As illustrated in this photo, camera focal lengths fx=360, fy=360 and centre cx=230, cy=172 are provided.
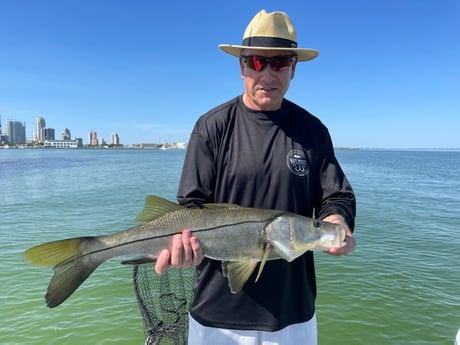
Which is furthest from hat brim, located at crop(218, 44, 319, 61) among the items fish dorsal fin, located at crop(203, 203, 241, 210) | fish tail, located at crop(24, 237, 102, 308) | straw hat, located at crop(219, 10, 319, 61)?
fish tail, located at crop(24, 237, 102, 308)

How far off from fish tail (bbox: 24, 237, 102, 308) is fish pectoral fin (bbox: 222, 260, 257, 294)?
3.39ft

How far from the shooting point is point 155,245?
2.81 metres

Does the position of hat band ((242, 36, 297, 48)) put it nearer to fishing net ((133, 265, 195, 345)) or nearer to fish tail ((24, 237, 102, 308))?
fish tail ((24, 237, 102, 308))

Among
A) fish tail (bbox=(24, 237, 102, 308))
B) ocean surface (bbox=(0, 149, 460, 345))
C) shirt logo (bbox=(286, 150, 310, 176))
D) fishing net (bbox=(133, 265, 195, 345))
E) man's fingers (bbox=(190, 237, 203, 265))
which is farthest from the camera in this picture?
ocean surface (bbox=(0, 149, 460, 345))

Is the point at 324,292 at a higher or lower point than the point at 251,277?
lower

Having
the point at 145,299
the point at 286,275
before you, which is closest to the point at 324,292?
the point at 145,299

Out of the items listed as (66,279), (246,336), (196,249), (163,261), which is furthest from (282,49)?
(66,279)

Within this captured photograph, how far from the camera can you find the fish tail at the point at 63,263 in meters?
2.62

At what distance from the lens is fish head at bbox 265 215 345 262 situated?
276cm

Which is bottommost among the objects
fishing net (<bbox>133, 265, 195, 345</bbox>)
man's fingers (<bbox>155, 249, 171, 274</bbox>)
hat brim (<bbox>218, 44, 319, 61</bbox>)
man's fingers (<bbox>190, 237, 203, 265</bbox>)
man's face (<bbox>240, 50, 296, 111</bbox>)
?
fishing net (<bbox>133, 265, 195, 345</bbox>)

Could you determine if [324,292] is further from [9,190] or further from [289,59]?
[9,190]

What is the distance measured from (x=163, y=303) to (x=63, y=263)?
3030 millimetres

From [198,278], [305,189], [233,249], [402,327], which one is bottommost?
[402,327]

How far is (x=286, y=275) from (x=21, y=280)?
1000 cm
